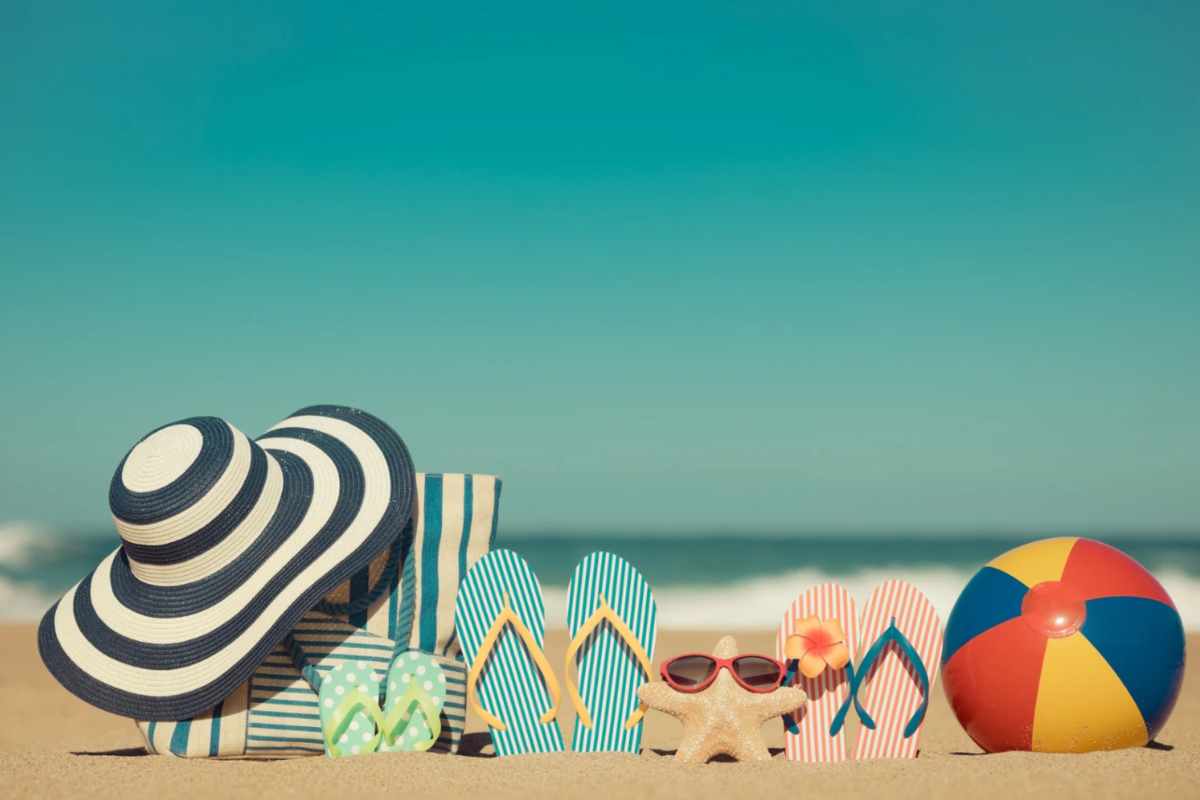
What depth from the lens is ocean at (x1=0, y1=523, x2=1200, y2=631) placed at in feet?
74.1

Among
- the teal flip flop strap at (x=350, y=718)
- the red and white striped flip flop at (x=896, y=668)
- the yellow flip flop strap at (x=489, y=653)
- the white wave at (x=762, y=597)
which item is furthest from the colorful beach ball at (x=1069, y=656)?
the white wave at (x=762, y=597)

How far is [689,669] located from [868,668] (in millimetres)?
805

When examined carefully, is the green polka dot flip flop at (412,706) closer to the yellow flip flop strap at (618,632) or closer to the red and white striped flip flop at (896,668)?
the yellow flip flop strap at (618,632)

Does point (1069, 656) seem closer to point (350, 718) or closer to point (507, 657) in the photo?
point (507, 657)

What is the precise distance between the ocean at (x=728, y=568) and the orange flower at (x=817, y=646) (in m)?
13.8

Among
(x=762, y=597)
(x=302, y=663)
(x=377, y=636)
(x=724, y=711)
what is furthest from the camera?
(x=762, y=597)

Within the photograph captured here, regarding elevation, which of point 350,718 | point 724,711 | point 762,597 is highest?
point 762,597

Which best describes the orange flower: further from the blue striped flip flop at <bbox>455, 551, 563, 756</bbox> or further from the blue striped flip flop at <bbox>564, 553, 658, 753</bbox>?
the blue striped flip flop at <bbox>455, 551, 563, 756</bbox>

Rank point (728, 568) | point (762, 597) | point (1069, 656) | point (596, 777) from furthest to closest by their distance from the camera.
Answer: point (728, 568)
point (762, 597)
point (1069, 656)
point (596, 777)

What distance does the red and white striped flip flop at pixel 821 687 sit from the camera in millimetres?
5238

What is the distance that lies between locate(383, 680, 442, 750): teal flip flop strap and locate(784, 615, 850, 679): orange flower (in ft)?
5.31

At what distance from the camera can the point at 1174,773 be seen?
4574 mm

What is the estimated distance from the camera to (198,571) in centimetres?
528

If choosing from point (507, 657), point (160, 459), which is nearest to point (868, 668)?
point (507, 657)
